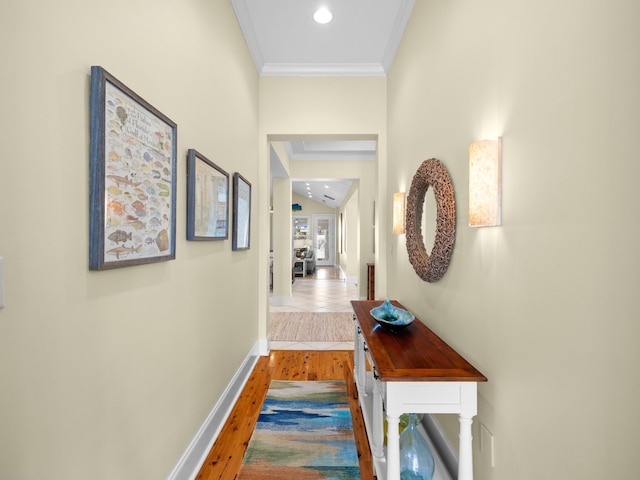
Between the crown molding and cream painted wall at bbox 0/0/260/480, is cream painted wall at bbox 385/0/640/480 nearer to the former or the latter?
cream painted wall at bbox 0/0/260/480

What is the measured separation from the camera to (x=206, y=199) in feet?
6.05

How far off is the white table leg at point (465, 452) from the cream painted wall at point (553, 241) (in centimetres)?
10

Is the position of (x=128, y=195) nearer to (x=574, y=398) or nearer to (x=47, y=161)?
(x=47, y=161)

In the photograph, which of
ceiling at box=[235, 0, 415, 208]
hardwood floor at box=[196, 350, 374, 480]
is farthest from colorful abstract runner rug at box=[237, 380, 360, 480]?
ceiling at box=[235, 0, 415, 208]

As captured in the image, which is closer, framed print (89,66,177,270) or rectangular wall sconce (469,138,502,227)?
framed print (89,66,177,270)

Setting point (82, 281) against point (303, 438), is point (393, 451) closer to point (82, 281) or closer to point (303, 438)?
point (303, 438)

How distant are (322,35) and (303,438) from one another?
3.14m

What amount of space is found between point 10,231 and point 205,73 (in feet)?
4.98

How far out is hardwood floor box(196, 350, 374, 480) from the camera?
1.77 meters

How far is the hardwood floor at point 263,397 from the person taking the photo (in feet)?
5.80

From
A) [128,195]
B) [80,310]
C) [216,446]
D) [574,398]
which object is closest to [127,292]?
[80,310]

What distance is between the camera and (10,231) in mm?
720

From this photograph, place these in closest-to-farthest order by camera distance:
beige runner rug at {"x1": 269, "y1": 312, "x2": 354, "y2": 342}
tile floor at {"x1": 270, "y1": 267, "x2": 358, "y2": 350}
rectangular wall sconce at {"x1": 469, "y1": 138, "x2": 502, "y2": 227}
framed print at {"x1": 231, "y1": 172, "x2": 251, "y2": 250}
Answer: rectangular wall sconce at {"x1": 469, "y1": 138, "x2": 502, "y2": 227}, framed print at {"x1": 231, "y1": 172, "x2": 251, "y2": 250}, tile floor at {"x1": 270, "y1": 267, "x2": 358, "y2": 350}, beige runner rug at {"x1": 269, "y1": 312, "x2": 354, "y2": 342}

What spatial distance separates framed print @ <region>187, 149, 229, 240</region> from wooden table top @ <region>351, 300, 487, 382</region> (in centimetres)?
108
